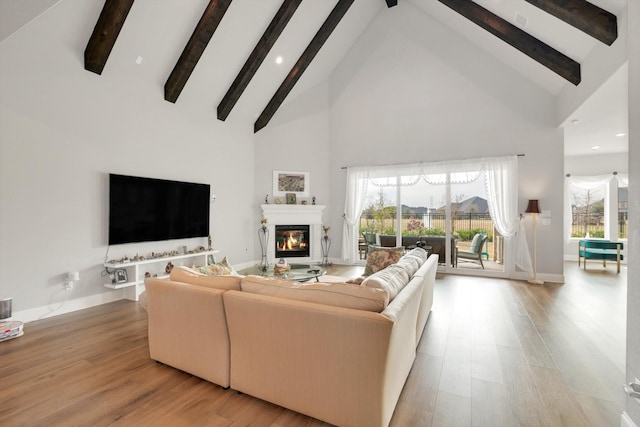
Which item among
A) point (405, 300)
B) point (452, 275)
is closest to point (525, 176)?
point (452, 275)

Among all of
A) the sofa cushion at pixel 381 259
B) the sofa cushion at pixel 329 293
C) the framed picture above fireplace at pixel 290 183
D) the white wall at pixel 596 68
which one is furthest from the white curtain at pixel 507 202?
the sofa cushion at pixel 329 293

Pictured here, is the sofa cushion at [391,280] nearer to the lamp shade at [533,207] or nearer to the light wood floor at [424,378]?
the light wood floor at [424,378]

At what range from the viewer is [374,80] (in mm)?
7062

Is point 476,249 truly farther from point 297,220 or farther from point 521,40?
point 297,220

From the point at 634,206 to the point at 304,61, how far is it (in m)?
6.11

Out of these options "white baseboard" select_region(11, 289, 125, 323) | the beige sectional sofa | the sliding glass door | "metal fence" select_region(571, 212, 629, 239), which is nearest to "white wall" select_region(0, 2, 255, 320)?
"white baseboard" select_region(11, 289, 125, 323)

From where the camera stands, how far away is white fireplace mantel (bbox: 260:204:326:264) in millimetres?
7094

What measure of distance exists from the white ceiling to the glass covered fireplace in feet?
9.36

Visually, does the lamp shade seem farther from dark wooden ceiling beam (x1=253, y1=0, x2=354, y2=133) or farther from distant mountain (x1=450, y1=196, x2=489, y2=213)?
dark wooden ceiling beam (x1=253, y1=0, x2=354, y2=133)

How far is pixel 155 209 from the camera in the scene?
494 cm

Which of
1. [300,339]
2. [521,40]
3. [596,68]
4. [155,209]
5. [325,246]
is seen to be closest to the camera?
[300,339]

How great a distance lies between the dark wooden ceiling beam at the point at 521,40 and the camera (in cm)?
439

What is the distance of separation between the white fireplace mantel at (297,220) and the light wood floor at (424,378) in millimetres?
3589

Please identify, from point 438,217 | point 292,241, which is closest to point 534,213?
point 438,217
